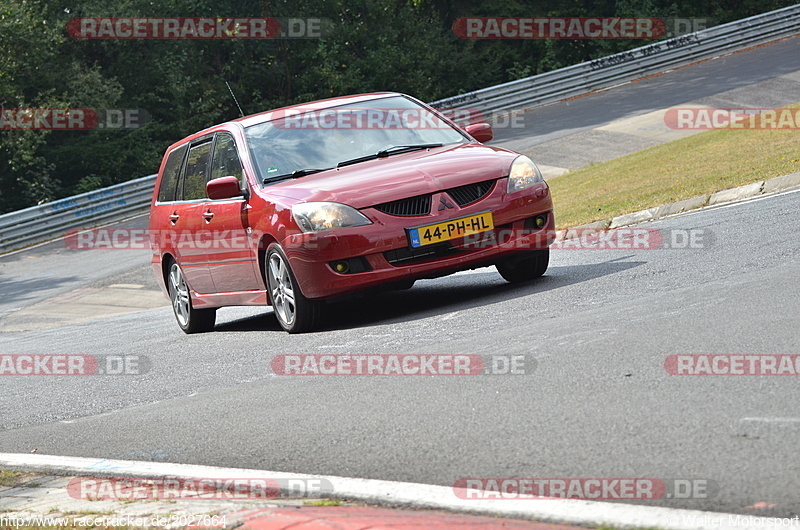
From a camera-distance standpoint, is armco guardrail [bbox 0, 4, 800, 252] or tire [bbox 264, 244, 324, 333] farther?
armco guardrail [bbox 0, 4, 800, 252]

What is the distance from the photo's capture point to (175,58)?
36094mm

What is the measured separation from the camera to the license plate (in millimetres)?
8219

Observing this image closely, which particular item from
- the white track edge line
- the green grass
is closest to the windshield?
the white track edge line

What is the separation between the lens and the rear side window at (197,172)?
1006 cm

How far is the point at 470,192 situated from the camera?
8.41m

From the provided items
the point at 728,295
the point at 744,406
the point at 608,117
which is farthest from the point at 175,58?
the point at 744,406

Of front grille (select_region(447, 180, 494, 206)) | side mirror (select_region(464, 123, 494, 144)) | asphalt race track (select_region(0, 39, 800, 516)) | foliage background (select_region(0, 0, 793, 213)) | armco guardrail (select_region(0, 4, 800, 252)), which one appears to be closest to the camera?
asphalt race track (select_region(0, 39, 800, 516))

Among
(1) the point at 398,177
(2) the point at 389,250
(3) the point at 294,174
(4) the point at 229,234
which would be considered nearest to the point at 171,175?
(4) the point at 229,234

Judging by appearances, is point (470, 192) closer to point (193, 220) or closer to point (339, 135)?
point (339, 135)

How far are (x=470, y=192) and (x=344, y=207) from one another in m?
0.96

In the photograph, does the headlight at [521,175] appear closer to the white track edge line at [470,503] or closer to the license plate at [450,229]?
the license plate at [450,229]

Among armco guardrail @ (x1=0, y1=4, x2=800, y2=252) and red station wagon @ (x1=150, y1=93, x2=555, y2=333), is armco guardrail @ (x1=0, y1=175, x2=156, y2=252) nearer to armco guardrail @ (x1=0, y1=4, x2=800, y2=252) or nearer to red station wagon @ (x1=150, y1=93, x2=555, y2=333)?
armco guardrail @ (x1=0, y1=4, x2=800, y2=252)

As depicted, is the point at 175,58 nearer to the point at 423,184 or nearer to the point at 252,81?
the point at 252,81

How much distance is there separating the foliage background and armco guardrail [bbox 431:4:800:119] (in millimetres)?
2943
